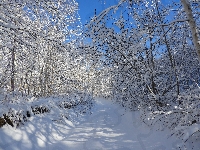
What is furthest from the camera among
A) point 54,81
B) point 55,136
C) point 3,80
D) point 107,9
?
point 54,81

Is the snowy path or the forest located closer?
the forest

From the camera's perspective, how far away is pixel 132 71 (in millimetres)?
11336

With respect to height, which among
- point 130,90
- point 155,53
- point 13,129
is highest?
point 155,53

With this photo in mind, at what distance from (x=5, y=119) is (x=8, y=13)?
3474 millimetres

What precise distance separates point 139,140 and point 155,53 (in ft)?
16.9

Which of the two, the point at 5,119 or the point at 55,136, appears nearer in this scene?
the point at 5,119

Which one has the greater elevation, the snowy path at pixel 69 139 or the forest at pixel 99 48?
the forest at pixel 99 48

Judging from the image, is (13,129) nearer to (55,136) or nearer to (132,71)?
(55,136)

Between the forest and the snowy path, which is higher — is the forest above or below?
above

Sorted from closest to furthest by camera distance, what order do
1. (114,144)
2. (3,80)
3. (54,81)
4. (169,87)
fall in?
1. (114,144)
2. (3,80)
3. (169,87)
4. (54,81)

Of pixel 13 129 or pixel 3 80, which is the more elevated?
pixel 3 80

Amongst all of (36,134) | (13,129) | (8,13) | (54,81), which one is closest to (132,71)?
(36,134)

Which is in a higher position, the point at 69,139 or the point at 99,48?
the point at 99,48

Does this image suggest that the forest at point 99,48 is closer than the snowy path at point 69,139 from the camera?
Yes
